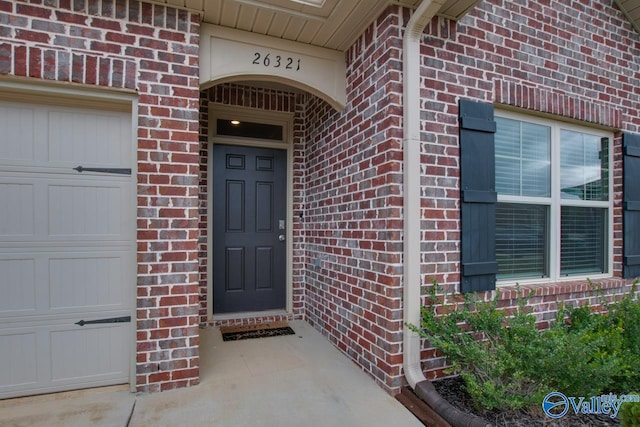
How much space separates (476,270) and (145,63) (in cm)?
274

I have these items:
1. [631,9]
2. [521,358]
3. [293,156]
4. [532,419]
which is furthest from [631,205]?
[293,156]

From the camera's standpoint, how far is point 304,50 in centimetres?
286

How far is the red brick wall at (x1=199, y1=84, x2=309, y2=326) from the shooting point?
3582 mm

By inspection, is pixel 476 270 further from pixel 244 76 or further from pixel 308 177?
pixel 244 76

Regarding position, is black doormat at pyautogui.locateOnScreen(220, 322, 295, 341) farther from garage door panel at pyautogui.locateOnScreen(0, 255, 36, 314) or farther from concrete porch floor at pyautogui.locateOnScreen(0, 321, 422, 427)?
garage door panel at pyautogui.locateOnScreen(0, 255, 36, 314)

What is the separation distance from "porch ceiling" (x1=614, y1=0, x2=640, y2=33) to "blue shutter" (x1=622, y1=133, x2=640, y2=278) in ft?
3.81

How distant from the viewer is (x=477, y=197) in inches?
99.0

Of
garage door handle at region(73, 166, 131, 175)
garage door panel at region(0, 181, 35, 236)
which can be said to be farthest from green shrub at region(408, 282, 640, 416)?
garage door panel at region(0, 181, 35, 236)

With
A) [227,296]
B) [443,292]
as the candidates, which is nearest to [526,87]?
[443,292]

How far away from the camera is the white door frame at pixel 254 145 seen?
361 centimetres

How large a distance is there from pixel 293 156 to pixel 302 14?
1667 mm

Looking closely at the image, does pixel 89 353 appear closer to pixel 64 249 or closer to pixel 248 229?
pixel 64 249

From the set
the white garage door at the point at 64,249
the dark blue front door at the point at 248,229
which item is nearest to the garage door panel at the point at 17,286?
the white garage door at the point at 64,249

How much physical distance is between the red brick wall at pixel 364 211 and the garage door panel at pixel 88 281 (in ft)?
5.56
